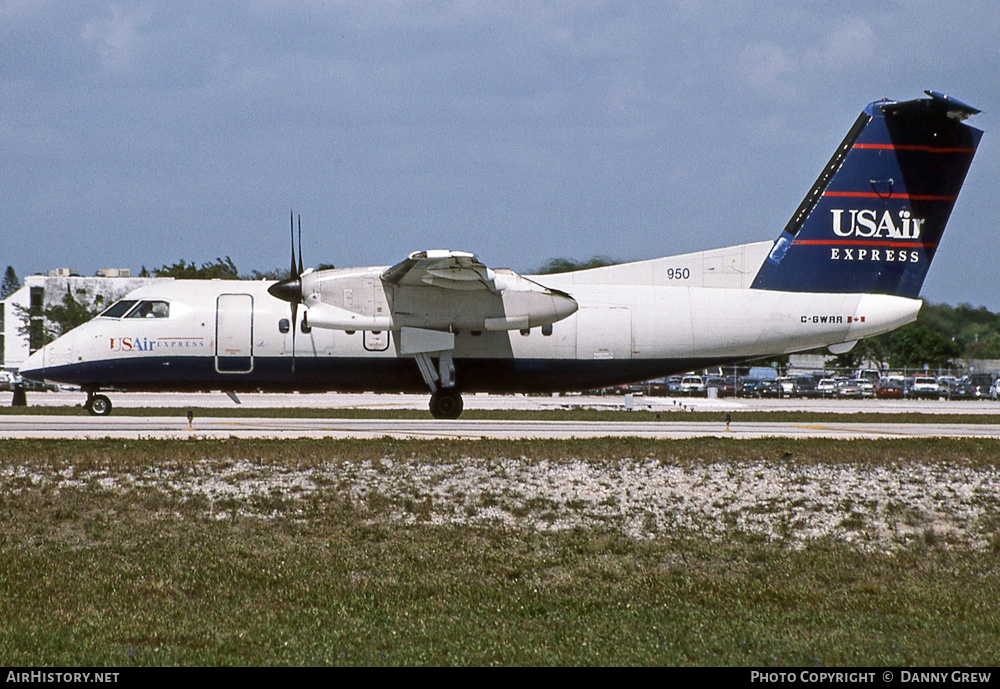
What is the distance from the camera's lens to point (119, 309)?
90.4 ft

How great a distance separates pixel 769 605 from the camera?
11.2 m

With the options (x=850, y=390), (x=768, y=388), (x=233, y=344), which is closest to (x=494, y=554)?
(x=233, y=344)

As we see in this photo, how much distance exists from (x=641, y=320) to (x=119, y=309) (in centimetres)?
1373

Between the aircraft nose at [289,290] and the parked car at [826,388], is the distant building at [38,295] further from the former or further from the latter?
the aircraft nose at [289,290]

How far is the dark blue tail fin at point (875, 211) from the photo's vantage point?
27203mm

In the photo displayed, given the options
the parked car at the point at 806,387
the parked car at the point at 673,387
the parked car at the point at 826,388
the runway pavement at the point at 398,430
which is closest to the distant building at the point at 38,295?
the parked car at the point at 673,387

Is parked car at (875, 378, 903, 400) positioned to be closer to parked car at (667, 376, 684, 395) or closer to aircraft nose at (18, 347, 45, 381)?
parked car at (667, 376, 684, 395)

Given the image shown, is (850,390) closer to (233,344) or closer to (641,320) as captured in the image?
(641,320)

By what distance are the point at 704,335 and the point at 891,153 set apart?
22.3ft

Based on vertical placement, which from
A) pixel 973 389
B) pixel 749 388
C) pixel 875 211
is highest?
pixel 875 211

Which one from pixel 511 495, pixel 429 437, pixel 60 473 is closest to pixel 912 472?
pixel 511 495

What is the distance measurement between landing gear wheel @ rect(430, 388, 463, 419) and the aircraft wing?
2968 millimetres

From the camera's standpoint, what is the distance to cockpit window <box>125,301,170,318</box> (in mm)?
27219

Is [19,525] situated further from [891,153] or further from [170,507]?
[891,153]
